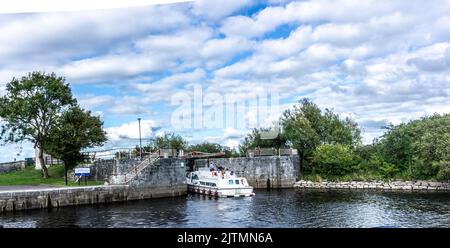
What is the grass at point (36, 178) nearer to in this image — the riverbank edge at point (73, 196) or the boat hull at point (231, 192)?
the riverbank edge at point (73, 196)

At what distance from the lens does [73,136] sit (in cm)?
2328

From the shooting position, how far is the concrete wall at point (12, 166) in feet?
101

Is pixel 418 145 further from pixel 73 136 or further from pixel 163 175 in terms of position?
pixel 73 136

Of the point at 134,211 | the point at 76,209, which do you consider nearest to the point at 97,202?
the point at 76,209

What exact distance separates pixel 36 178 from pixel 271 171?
12486mm

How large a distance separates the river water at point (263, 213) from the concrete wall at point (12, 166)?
13362 millimetres

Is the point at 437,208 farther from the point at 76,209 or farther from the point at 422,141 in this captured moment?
the point at 76,209

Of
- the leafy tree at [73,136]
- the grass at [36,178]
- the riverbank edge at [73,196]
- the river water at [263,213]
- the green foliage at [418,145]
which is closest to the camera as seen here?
the river water at [263,213]

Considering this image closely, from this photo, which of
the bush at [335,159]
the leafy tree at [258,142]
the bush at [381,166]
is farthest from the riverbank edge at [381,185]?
the leafy tree at [258,142]

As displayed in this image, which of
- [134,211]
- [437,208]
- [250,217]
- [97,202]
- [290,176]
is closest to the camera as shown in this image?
[250,217]

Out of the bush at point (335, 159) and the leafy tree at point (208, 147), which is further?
the leafy tree at point (208, 147)

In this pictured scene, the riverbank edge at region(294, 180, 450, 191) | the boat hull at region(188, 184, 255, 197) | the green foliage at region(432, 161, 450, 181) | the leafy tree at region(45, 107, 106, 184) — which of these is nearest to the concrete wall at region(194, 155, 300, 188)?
the riverbank edge at region(294, 180, 450, 191)
